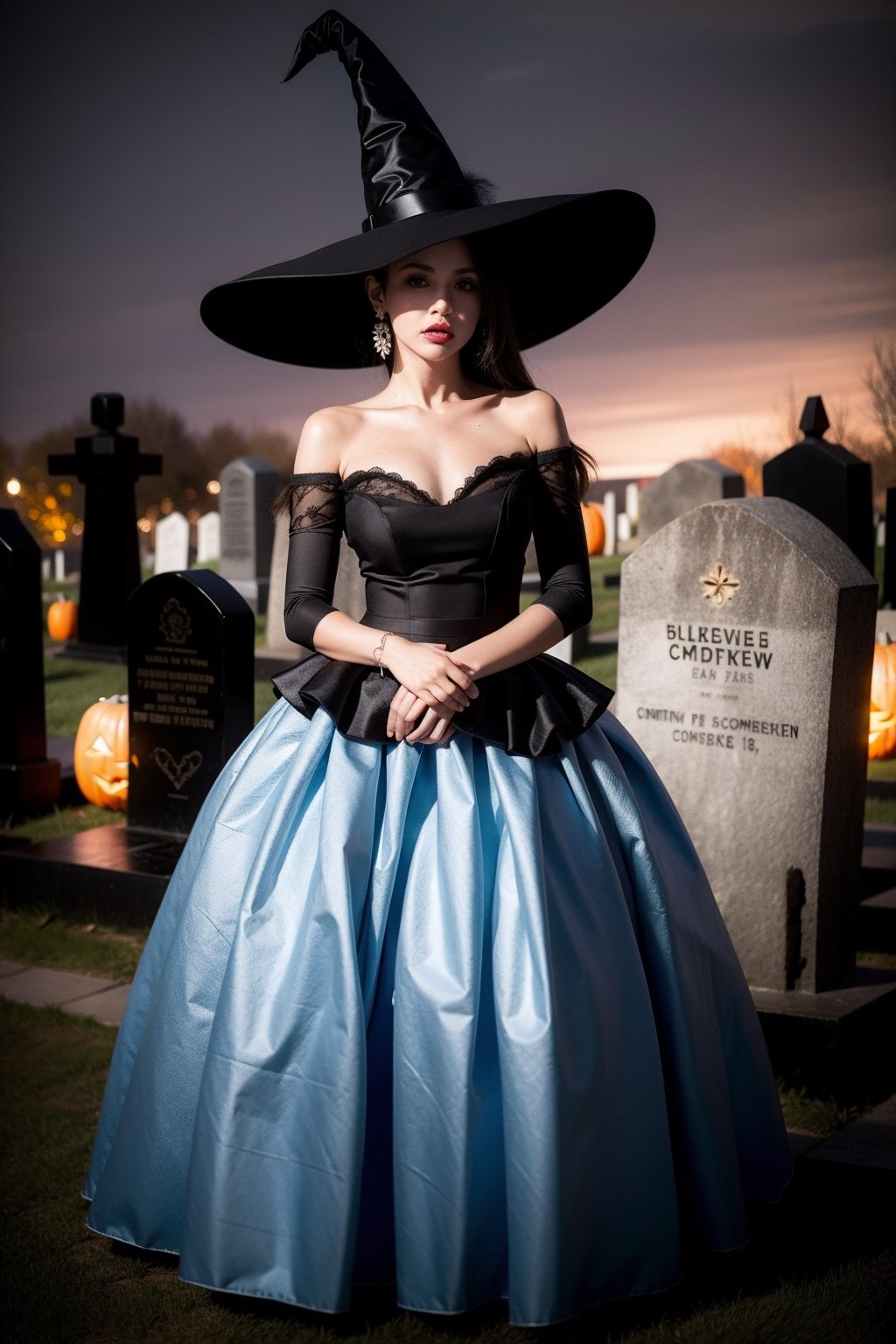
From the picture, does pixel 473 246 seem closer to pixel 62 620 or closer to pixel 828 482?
pixel 828 482

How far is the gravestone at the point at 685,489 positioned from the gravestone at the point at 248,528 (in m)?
3.60

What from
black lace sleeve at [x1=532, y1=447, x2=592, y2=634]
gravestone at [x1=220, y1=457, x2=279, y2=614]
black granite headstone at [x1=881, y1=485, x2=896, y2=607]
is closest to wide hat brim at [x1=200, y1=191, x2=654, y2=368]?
black lace sleeve at [x1=532, y1=447, x2=592, y2=634]

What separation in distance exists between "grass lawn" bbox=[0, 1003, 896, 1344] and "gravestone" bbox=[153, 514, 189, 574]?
11402 millimetres

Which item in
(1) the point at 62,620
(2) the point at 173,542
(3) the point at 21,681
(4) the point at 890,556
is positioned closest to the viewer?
(3) the point at 21,681

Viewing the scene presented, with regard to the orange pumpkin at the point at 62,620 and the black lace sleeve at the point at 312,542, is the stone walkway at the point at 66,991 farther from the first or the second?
the orange pumpkin at the point at 62,620

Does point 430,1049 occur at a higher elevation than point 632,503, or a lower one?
lower

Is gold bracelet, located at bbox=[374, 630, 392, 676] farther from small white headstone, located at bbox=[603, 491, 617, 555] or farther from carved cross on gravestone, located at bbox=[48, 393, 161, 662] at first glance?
small white headstone, located at bbox=[603, 491, 617, 555]

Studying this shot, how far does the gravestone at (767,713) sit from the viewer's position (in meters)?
3.54

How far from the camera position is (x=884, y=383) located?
13375 millimetres

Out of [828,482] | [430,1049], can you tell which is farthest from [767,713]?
[828,482]

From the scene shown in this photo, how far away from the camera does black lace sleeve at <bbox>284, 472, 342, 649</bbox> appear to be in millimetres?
2559

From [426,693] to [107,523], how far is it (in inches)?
384

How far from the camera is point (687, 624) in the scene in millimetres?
3838

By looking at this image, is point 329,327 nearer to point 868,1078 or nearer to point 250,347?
point 250,347
